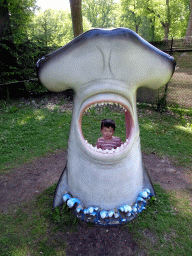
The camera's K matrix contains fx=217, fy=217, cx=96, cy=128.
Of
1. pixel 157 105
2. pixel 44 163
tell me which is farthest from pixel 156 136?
pixel 44 163

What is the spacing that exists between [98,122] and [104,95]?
455 cm

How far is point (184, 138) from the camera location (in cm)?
553

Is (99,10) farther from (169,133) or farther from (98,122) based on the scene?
(169,133)

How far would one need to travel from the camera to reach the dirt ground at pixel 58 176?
2.41 metres

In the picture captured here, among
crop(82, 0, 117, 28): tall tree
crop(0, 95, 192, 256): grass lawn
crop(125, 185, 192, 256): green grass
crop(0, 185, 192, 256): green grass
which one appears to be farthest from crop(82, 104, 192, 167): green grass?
crop(82, 0, 117, 28): tall tree

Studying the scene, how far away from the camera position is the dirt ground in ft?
7.91

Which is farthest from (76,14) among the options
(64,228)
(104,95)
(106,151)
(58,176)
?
(64,228)

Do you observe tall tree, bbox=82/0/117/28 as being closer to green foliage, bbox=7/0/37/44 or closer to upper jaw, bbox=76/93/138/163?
green foliage, bbox=7/0/37/44

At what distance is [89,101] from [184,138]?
4.14 meters

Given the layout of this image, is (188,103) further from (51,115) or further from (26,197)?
(26,197)

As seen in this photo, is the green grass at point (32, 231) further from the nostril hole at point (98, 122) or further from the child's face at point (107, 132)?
the nostril hole at point (98, 122)

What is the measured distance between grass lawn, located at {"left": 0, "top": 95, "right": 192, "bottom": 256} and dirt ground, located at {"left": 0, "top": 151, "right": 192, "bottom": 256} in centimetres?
13

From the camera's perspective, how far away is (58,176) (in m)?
3.93

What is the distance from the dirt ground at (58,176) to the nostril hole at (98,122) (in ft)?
3.34
